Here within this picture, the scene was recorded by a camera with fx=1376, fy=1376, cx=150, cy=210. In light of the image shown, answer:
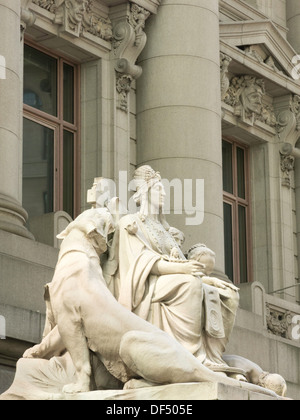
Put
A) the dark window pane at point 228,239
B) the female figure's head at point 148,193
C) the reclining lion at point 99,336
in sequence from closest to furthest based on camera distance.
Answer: the reclining lion at point 99,336 → the female figure's head at point 148,193 → the dark window pane at point 228,239

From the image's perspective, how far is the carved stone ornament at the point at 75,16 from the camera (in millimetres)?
20656

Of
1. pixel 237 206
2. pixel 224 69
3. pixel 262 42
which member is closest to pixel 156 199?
pixel 224 69

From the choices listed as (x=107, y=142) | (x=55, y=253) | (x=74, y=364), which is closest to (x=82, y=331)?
(x=74, y=364)

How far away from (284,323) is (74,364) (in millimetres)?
11532

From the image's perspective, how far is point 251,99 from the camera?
24.9 m

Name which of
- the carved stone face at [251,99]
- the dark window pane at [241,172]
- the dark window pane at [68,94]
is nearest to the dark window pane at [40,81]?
the dark window pane at [68,94]

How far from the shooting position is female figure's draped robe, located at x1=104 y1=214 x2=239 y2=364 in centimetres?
1328

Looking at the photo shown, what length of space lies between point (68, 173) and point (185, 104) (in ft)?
6.90

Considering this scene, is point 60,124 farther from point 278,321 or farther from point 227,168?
point 278,321

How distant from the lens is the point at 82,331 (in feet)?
41.6

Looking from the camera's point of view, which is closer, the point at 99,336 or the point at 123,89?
the point at 99,336

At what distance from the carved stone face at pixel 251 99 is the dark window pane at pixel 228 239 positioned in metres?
1.79

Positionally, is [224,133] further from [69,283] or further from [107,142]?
[69,283]

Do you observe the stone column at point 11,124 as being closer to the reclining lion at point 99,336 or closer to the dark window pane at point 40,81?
the dark window pane at point 40,81
